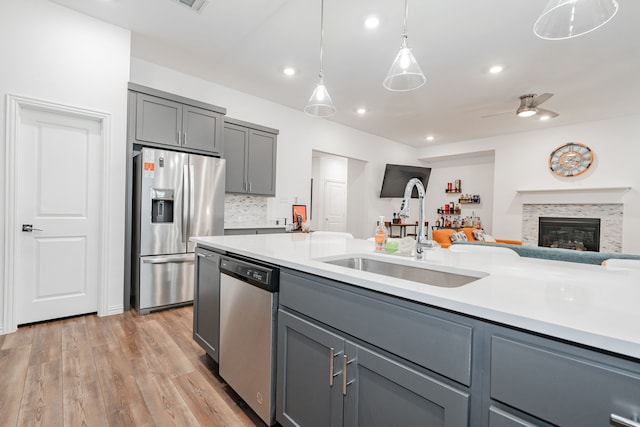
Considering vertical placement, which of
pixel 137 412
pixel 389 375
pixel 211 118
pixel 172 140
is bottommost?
pixel 137 412

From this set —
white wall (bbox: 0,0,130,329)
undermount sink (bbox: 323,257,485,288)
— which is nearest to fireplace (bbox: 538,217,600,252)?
undermount sink (bbox: 323,257,485,288)

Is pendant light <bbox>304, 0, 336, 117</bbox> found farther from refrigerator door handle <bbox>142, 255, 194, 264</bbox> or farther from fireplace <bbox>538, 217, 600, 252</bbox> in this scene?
fireplace <bbox>538, 217, 600, 252</bbox>

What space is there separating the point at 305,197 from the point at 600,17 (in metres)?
4.37

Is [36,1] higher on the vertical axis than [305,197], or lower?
higher

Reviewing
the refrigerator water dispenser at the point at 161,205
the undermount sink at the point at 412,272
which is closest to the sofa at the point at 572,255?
the undermount sink at the point at 412,272

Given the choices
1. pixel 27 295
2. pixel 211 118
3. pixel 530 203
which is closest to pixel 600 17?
pixel 211 118

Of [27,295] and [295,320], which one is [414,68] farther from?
[27,295]

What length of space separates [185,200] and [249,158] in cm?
130

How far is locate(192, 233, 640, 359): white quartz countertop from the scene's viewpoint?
2.03 feet

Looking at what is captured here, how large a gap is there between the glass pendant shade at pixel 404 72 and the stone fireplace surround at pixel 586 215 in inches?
220

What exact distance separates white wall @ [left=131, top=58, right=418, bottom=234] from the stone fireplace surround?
2968mm

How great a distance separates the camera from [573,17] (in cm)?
146

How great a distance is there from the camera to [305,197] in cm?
542

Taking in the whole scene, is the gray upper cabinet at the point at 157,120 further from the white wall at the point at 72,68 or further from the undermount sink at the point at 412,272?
the undermount sink at the point at 412,272
